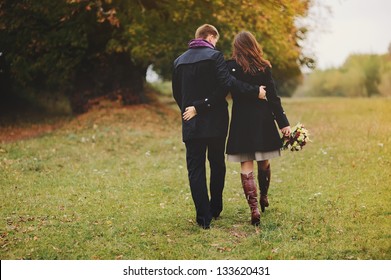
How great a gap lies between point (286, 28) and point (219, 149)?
1100cm

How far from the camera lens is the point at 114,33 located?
15852 millimetres

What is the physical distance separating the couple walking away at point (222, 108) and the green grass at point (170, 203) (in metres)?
0.63

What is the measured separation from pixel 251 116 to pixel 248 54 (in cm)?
73

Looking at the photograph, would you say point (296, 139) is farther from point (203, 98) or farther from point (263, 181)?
point (203, 98)

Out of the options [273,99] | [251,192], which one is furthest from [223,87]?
[251,192]

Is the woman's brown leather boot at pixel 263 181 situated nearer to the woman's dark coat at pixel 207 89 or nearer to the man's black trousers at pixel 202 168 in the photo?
the man's black trousers at pixel 202 168

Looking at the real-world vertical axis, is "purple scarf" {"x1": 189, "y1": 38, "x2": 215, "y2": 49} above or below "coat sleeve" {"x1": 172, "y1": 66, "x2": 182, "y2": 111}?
above

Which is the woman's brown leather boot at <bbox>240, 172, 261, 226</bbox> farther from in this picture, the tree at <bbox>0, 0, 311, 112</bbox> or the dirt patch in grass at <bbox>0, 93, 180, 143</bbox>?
the dirt patch in grass at <bbox>0, 93, 180, 143</bbox>

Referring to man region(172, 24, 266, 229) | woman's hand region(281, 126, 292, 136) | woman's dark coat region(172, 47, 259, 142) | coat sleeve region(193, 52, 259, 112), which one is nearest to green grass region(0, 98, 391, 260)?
Answer: man region(172, 24, 266, 229)

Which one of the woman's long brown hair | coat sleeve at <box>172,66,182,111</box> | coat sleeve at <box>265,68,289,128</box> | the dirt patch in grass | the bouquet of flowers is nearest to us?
the woman's long brown hair

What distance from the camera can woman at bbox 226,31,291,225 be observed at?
20.0ft

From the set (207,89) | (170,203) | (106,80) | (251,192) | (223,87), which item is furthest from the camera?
(106,80)
